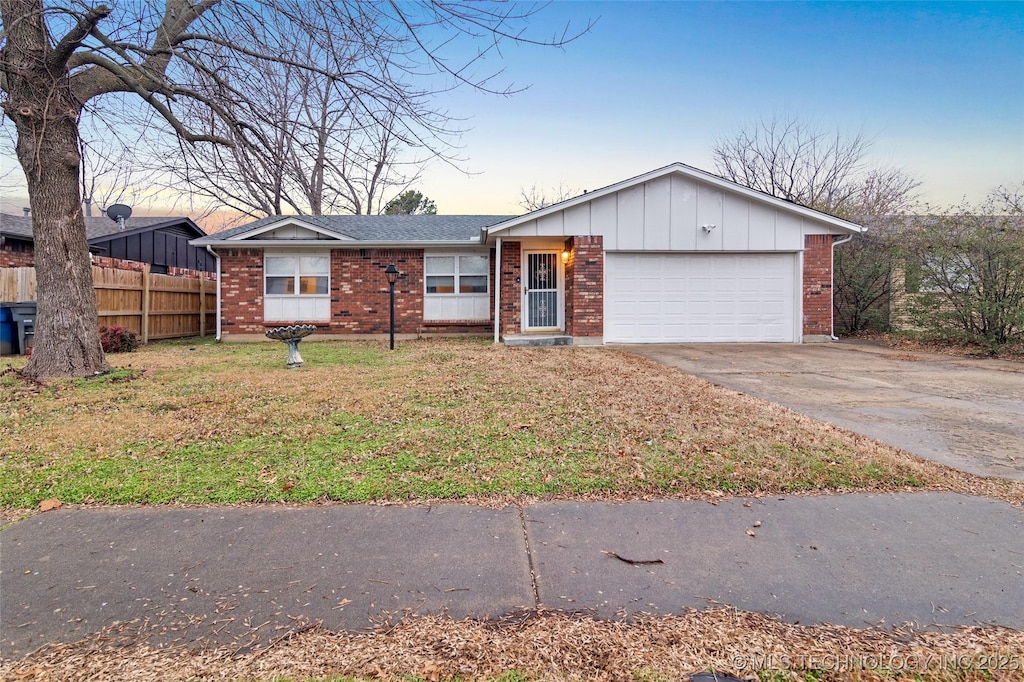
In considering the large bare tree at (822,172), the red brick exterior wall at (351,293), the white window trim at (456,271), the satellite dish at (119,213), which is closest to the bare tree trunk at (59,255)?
the red brick exterior wall at (351,293)

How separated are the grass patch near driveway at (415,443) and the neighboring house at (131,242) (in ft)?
38.7

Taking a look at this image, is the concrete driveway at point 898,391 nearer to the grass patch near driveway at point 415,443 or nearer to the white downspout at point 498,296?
the grass patch near driveway at point 415,443

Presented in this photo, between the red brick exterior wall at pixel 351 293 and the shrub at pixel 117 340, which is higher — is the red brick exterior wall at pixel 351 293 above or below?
above

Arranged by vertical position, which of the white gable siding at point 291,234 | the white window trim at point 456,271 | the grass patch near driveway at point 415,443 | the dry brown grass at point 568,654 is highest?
the white gable siding at point 291,234

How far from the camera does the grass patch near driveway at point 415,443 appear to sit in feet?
9.93

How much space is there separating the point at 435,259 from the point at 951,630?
42.5ft

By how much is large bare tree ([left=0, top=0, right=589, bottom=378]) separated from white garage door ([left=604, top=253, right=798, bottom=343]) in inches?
308

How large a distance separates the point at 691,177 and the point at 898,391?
693 cm

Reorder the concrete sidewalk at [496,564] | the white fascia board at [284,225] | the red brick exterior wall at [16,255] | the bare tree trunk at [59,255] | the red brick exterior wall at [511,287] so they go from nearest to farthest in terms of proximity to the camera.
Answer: the concrete sidewalk at [496,564]
the bare tree trunk at [59,255]
the red brick exterior wall at [511,287]
the white fascia board at [284,225]
the red brick exterior wall at [16,255]

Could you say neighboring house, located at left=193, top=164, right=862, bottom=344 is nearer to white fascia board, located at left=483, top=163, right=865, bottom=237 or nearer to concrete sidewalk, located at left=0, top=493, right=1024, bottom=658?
white fascia board, located at left=483, top=163, right=865, bottom=237

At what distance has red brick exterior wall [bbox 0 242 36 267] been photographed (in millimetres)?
14734

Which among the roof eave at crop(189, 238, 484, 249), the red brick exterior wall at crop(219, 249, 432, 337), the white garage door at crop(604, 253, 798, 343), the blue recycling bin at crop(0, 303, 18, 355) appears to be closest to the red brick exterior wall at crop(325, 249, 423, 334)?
the red brick exterior wall at crop(219, 249, 432, 337)

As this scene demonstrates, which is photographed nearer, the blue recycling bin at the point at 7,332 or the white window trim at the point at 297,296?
the blue recycling bin at the point at 7,332

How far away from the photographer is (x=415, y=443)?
3816 millimetres
